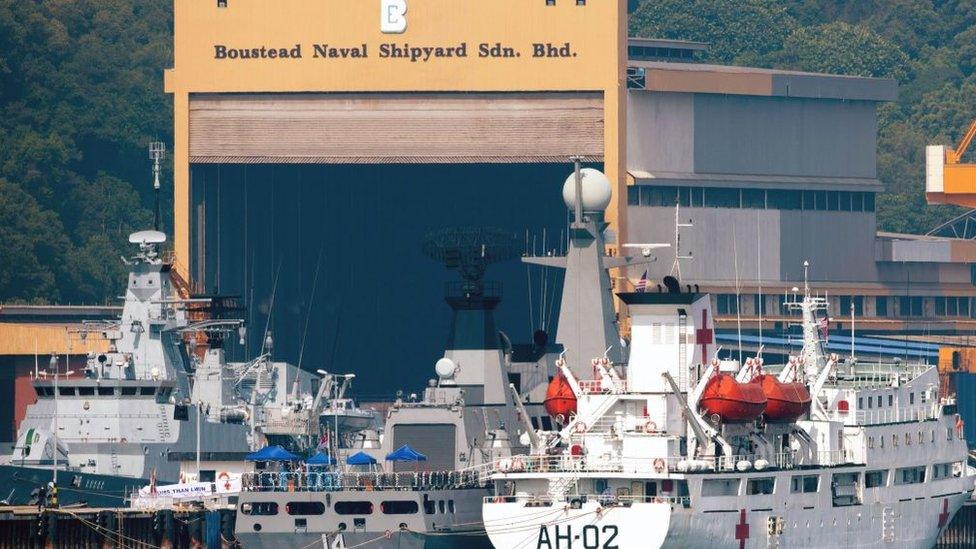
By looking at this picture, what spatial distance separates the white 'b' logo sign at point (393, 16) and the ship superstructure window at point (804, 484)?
114 ft

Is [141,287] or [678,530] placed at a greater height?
[141,287]

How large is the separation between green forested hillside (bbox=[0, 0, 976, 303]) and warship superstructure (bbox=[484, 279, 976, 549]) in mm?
54794

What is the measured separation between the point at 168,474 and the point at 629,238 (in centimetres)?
2716

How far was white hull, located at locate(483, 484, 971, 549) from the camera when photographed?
63125mm

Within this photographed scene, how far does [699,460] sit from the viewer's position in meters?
64.0

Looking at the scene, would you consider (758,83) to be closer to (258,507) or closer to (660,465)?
(258,507)

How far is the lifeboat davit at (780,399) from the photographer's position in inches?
2601

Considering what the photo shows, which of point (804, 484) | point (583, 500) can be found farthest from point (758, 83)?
point (583, 500)

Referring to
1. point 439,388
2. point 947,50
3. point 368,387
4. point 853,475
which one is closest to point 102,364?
point 439,388

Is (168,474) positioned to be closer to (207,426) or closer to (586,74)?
(207,426)

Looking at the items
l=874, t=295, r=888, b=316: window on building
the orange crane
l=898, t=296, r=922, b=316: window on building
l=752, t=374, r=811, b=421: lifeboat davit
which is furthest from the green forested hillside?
l=752, t=374, r=811, b=421: lifeboat davit

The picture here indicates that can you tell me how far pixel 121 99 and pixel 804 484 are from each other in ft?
227

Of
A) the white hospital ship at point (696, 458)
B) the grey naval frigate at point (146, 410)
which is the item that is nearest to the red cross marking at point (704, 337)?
the white hospital ship at point (696, 458)

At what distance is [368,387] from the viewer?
106125 millimetres
